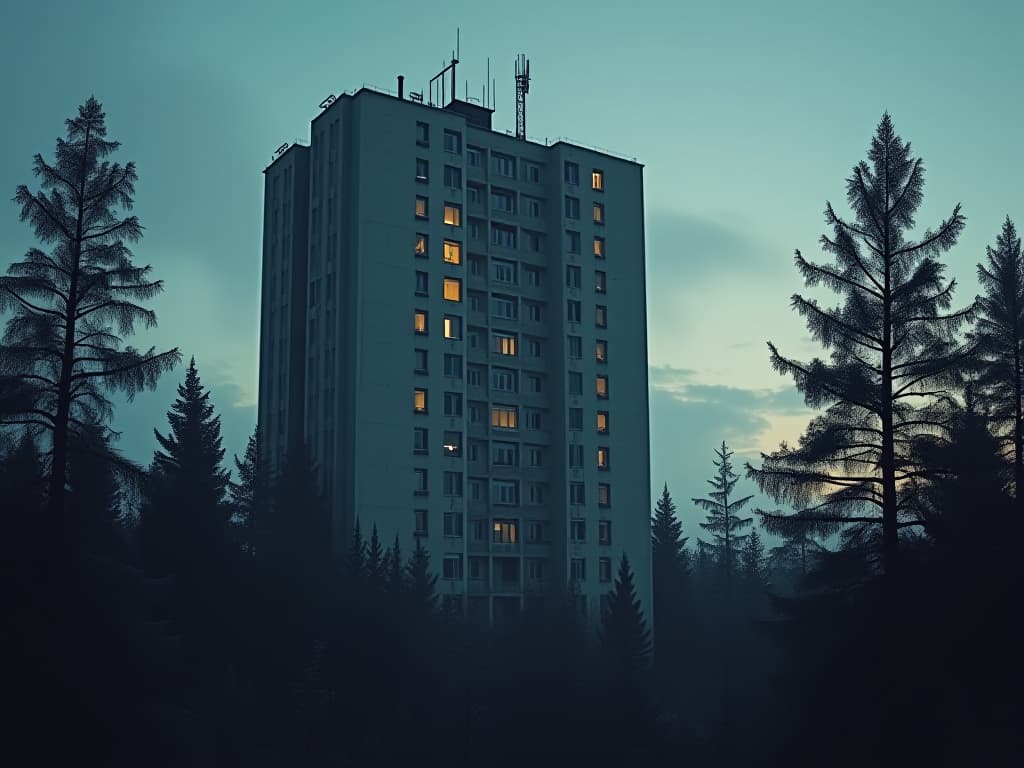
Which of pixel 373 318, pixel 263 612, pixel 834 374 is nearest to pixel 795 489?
pixel 834 374

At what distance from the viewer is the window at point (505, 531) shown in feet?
264

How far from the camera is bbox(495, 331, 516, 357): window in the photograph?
8281 centimetres

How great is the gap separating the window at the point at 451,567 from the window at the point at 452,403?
10.2m

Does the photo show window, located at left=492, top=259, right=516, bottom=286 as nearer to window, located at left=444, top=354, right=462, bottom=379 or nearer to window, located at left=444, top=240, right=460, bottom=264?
window, located at left=444, top=240, right=460, bottom=264

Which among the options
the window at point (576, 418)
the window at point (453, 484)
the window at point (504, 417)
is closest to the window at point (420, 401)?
the window at point (453, 484)

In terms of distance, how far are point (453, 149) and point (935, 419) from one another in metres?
59.5

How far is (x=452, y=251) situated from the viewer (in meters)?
80.4

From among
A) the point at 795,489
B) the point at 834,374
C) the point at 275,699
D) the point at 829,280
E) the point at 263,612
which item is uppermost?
the point at 829,280

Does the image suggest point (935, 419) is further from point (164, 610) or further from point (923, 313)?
point (164, 610)

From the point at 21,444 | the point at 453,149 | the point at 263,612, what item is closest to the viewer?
the point at 21,444

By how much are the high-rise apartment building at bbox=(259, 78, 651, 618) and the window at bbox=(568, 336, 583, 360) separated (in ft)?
Answer: 0.36

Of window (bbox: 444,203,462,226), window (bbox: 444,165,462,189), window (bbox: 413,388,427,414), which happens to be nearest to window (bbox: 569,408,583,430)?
window (bbox: 413,388,427,414)

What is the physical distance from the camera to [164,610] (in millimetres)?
47156

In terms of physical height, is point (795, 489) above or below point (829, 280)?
below
